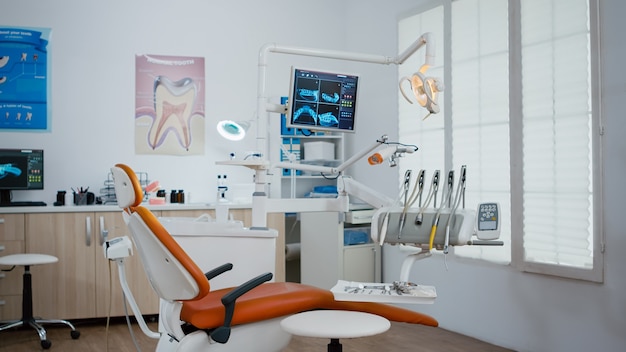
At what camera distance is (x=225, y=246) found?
338 centimetres

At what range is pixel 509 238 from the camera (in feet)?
13.4

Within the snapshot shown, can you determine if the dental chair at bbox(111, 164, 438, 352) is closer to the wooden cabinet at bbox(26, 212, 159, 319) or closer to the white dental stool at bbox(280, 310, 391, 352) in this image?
the white dental stool at bbox(280, 310, 391, 352)

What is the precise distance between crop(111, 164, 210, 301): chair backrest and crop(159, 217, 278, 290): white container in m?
0.82

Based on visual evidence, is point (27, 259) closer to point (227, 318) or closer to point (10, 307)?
point (10, 307)

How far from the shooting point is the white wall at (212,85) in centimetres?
441

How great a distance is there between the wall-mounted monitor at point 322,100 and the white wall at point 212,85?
1.53 meters

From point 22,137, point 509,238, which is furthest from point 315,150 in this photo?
point 22,137

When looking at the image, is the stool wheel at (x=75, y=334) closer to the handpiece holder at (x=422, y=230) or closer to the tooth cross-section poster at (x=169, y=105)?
the tooth cross-section poster at (x=169, y=105)

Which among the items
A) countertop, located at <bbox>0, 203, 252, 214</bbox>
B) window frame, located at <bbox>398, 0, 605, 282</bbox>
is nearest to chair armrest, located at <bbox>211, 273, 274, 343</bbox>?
window frame, located at <bbox>398, 0, 605, 282</bbox>

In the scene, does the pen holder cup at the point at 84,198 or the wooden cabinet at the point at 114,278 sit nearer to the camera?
the wooden cabinet at the point at 114,278

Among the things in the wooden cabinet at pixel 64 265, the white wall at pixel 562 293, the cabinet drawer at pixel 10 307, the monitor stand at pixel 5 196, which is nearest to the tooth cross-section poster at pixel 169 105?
the wooden cabinet at pixel 64 265

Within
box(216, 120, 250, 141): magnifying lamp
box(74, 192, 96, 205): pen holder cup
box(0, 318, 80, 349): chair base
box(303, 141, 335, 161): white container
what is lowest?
box(0, 318, 80, 349): chair base

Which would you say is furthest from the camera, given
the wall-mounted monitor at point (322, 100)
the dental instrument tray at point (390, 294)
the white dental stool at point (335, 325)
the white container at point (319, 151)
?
the white container at point (319, 151)

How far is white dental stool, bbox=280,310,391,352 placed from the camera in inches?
83.5
